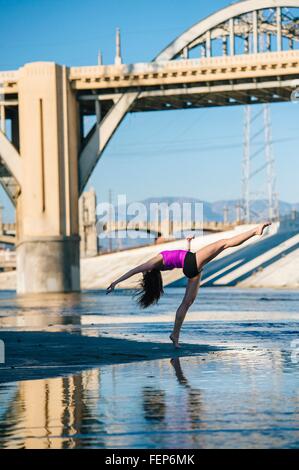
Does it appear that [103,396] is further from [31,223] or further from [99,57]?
[99,57]

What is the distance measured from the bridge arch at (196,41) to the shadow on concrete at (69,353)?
161 feet

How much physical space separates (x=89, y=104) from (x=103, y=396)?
61909 millimetres

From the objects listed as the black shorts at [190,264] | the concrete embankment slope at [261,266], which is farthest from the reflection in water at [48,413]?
the concrete embankment slope at [261,266]

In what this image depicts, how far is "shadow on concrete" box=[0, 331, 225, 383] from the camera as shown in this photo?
12.9 m

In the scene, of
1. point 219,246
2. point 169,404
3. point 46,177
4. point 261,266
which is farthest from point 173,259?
point 261,266

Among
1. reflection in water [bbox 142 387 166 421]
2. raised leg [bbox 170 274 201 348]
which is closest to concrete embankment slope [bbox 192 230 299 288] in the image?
raised leg [bbox 170 274 201 348]

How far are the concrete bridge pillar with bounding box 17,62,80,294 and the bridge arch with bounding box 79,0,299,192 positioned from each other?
2.20m

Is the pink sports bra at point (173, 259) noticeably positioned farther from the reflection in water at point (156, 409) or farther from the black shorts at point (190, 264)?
the reflection in water at point (156, 409)

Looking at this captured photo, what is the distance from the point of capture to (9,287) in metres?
98.2

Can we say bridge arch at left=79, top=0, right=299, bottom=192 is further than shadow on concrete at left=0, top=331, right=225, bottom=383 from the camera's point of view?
Yes

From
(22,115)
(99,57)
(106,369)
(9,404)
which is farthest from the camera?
(99,57)

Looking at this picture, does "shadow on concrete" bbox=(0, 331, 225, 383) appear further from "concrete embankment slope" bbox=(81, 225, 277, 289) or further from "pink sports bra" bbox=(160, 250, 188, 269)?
"concrete embankment slope" bbox=(81, 225, 277, 289)

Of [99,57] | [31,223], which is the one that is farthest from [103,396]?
[99,57]
